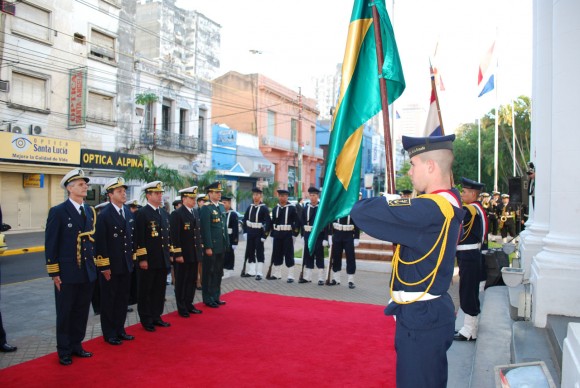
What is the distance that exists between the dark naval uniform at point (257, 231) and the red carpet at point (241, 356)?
3463mm

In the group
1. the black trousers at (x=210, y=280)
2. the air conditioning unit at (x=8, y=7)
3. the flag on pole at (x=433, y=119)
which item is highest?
the air conditioning unit at (x=8, y=7)

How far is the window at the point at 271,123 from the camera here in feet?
119

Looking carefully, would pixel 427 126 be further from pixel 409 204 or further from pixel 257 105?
pixel 257 105

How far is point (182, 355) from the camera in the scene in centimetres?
527

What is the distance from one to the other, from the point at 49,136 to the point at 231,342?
18155mm

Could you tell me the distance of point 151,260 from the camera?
6512 millimetres

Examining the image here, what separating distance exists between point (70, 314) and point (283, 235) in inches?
242

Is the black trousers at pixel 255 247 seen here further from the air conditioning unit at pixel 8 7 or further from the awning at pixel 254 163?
the awning at pixel 254 163

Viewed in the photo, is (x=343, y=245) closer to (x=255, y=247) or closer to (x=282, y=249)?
(x=282, y=249)

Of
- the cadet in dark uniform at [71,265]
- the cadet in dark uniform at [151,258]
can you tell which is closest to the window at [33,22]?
the cadet in dark uniform at [151,258]

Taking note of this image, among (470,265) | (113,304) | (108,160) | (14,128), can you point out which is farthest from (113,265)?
(108,160)

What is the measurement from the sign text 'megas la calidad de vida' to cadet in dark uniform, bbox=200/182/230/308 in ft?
50.1

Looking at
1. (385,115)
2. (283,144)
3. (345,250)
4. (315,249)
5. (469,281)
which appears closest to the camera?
(385,115)

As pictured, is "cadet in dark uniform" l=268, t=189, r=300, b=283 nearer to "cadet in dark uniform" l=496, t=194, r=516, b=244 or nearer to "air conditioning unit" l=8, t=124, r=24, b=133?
"cadet in dark uniform" l=496, t=194, r=516, b=244
